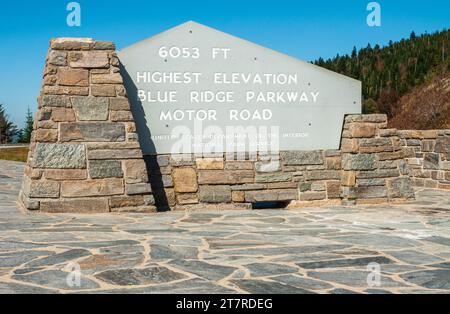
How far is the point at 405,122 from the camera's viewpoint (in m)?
43.9

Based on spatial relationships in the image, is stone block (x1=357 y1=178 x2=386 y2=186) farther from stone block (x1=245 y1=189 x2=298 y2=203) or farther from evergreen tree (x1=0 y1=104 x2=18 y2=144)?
evergreen tree (x1=0 y1=104 x2=18 y2=144)

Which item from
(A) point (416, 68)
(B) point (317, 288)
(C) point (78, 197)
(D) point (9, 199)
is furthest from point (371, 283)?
(A) point (416, 68)

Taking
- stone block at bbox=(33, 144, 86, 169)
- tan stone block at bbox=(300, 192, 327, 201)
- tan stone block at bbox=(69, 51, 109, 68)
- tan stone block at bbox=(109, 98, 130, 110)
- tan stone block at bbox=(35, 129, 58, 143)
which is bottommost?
tan stone block at bbox=(300, 192, 327, 201)

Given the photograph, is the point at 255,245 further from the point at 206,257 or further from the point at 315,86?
the point at 315,86

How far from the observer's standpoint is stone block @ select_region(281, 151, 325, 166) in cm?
896

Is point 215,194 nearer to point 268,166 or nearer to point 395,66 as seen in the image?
point 268,166

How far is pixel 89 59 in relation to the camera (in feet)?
25.9

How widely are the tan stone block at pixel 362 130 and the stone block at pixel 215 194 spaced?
2349 millimetres

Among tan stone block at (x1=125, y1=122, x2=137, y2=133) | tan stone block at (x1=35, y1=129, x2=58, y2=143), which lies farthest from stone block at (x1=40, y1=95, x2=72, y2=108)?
tan stone block at (x1=125, y1=122, x2=137, y2=133)

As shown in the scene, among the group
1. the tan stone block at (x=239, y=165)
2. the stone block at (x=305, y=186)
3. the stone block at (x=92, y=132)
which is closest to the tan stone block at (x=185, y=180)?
the tan stone block at (x=239, y=165)

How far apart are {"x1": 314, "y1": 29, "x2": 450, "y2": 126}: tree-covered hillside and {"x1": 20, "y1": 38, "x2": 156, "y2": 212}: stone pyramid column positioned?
1776 inches

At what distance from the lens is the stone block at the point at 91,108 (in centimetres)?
771

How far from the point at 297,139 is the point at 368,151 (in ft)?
4.03

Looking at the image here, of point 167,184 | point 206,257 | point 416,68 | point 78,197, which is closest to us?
point 206,257
